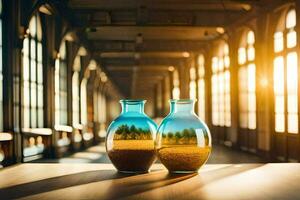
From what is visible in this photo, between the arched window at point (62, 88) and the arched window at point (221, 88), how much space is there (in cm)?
419

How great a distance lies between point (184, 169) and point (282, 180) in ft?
0.99

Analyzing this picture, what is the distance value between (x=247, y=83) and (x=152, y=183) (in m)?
11.5

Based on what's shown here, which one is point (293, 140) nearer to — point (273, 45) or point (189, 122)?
point (273, 45)

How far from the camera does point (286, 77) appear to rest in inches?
388

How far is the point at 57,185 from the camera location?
55.7 inches

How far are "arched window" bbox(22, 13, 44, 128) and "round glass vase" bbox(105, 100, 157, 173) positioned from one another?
8.36 metres

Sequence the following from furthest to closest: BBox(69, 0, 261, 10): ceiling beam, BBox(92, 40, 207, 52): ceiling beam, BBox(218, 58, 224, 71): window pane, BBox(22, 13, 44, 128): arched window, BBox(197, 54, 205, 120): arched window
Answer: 1. BBox(197, 54, 205, 120): arched window
2. BBox(92, 40, 207, 52): ceiling beam
3. BBox(218, 58, 224, 71): window pane
4. BBox(69, 0, 261, 10): ceiling beam
5. BBox(22, 13, 44, 128): arched window

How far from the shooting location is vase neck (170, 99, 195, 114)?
1.64m

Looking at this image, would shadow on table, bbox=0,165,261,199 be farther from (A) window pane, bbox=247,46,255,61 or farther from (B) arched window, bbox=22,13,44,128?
(A) window pane, bbox=247,46,255,61

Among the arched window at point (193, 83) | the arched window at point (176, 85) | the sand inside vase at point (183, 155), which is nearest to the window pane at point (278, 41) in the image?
the sand inside vase at point (183, 155)

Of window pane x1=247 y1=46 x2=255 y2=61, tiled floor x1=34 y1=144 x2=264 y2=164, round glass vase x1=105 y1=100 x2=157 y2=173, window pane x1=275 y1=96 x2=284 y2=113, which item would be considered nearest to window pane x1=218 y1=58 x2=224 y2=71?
window pane x1=247 y1=46 x2=255 y2=61

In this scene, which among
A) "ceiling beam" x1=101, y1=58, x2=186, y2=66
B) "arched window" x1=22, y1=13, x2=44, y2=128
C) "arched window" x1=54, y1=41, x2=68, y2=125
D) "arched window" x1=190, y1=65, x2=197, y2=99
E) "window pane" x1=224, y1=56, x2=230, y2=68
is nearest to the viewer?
"arched window" x1=22, y1=13, x2=44, y2=128

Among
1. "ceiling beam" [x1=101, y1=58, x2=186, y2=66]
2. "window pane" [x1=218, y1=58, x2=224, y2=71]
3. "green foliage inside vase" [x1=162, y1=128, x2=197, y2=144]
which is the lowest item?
"green foliage inside vase" [x1=162, y1=128, x2=197, y2=144]

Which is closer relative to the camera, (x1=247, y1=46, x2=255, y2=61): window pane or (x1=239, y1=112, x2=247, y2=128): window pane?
(x1=247, y1=46, x2=255, y2=61): window pane
